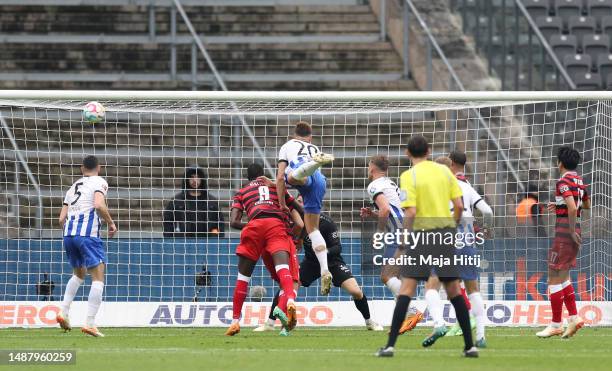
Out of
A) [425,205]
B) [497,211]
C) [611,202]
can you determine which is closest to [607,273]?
[611,202]

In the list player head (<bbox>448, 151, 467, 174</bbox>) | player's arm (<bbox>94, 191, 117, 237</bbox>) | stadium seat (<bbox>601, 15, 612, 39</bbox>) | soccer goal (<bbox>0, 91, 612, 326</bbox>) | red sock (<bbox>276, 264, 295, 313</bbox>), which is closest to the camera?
player head (<bbox>448, 151, 467, 174</bbox>)

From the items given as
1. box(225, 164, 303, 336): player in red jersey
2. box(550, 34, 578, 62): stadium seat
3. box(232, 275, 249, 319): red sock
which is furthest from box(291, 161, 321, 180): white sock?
box(550, 34, 578, 62): stadium seat

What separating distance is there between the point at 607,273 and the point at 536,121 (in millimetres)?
3726

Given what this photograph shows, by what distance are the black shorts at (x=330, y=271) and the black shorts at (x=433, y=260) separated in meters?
4.07

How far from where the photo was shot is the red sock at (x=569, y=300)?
14461 millimetres

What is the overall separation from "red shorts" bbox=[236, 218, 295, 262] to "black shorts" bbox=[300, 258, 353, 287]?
944 millimetres

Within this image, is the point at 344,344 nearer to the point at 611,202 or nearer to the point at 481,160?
the point at 611,202

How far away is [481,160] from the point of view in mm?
20344

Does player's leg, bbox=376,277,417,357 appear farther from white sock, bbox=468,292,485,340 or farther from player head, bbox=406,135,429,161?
white sock, bbox=468,292,485,340

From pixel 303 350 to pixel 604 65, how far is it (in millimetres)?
14392

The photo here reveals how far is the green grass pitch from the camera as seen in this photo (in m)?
10.8

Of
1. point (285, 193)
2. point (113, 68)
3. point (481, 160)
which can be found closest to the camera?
point (285, 193)

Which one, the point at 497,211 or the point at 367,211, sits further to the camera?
the point at 497,211

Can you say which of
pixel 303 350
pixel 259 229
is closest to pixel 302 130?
pixel 259 229
